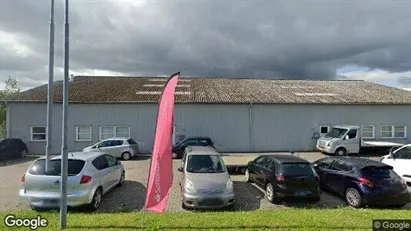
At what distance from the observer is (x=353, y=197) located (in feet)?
30.6

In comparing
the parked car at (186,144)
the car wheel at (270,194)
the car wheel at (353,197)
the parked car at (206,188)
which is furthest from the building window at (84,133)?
the car wheel at (353,197)

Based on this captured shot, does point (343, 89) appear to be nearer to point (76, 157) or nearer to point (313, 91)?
point (313, 91)

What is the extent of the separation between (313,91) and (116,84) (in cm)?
1787

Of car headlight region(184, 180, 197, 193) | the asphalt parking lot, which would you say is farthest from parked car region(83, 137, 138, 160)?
car headlight region(184, 180, 197, 193)

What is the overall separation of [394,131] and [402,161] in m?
13.8

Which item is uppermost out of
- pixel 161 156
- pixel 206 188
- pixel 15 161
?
pixel 161 156

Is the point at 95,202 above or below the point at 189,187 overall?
below

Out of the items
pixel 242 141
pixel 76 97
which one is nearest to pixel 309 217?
pixel 242 141

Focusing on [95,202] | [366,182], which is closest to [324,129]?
[366,182]

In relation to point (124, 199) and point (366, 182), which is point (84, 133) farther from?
point (366, 182)

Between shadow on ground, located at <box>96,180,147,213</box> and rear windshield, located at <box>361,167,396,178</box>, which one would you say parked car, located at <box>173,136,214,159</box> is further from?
rear windshield, located at <box>361,167,396,178</box>

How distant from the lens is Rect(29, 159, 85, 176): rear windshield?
318 inches

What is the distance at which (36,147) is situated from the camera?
21.5m

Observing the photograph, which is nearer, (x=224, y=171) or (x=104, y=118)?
(x=224, y=171)
